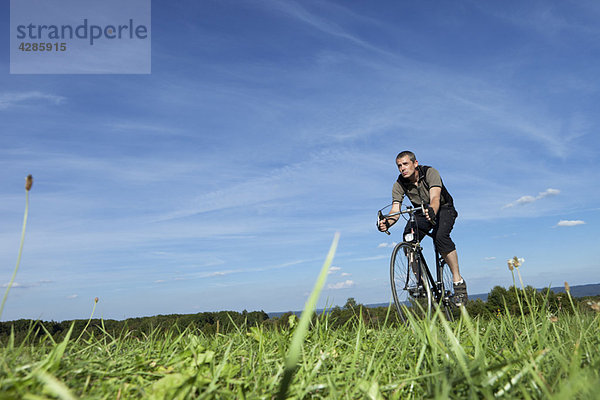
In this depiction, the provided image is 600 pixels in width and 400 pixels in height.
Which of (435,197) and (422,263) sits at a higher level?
(435,197)

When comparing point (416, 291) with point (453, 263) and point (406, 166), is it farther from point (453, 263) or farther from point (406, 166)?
point (406, 166)

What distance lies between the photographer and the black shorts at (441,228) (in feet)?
24.5

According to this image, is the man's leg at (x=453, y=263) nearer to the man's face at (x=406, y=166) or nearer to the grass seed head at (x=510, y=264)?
the man's face at (x=406, y=166)

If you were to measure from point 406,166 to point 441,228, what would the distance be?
52.7 inches

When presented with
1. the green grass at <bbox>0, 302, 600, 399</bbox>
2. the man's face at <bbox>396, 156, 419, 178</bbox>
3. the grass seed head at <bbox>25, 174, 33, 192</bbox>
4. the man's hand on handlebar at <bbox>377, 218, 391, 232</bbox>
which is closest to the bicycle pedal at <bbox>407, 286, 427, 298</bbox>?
the man's hand on handlebar at <bbox>377, 218, 391, 232</bbox>

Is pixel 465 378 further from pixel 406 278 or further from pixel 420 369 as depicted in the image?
pixel 406 278

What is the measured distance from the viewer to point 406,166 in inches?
291

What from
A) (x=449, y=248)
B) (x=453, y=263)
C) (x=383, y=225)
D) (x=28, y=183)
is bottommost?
(x=453, y=263)

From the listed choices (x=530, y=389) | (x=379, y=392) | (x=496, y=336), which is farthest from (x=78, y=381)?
(x=496, y=336)

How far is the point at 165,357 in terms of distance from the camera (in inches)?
110

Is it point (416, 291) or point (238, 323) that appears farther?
point (416, 291)

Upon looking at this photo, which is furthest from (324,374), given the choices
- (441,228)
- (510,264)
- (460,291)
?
(460,291)

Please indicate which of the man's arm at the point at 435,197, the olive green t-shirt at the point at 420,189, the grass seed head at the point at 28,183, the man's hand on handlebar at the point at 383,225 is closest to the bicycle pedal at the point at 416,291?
the man's hand on handlebar at the point at 383,225

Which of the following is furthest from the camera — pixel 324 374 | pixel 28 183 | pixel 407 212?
pixel 407 212
